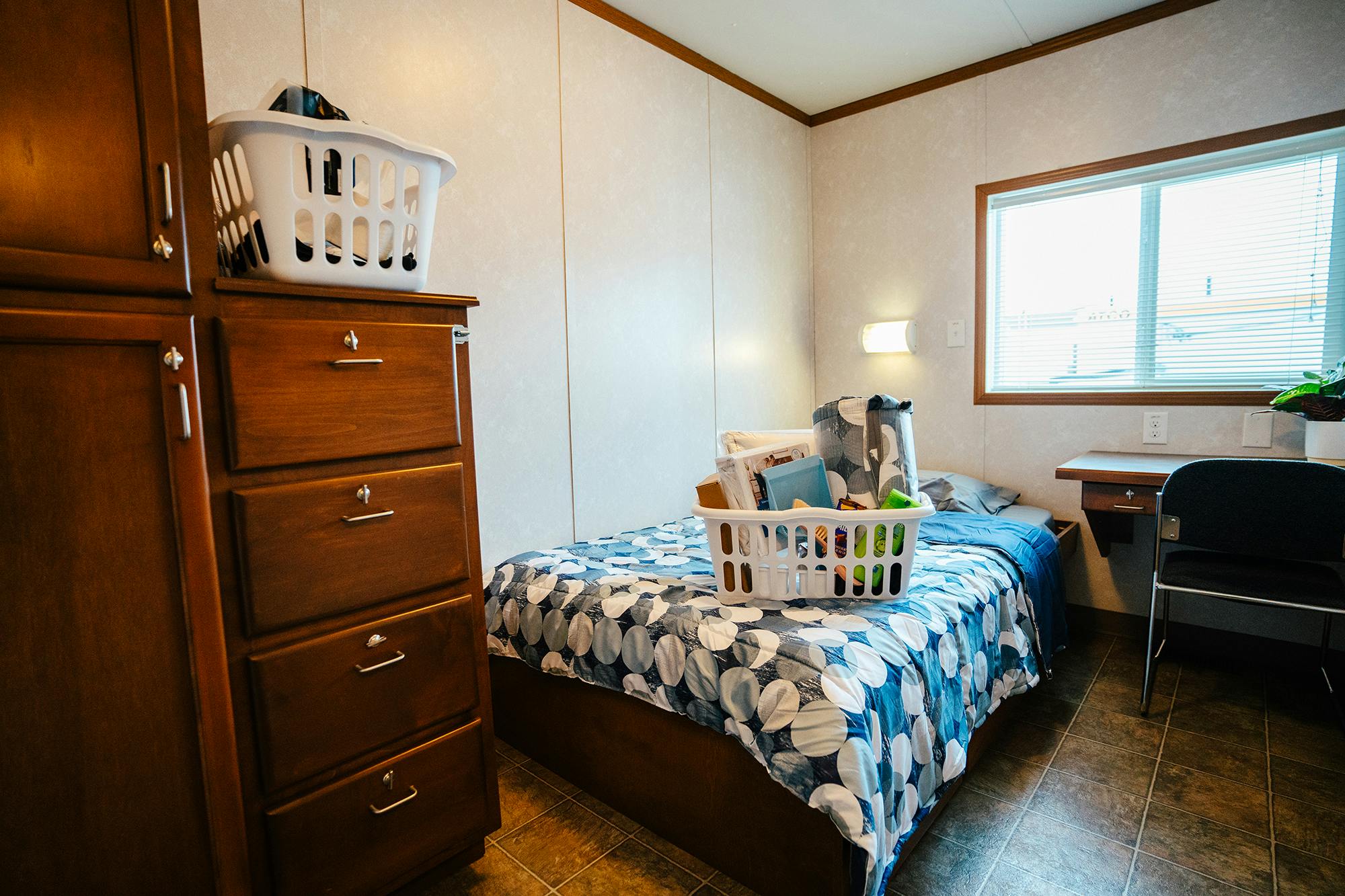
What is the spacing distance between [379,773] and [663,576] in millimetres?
837

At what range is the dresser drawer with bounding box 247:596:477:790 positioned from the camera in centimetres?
116

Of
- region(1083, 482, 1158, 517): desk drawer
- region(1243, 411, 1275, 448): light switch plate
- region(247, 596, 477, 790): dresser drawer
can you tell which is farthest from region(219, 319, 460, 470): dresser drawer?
region(1243, 411, 1275, 448): light switch plate

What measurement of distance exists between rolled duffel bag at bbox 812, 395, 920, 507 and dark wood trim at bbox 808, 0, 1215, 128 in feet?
6.83

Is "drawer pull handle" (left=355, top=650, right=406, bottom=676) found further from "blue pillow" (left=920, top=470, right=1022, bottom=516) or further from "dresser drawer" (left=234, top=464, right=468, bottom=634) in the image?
"blue pillow" (left=920, top=470, right=1022, bottom=516)

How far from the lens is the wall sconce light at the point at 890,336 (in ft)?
10.8

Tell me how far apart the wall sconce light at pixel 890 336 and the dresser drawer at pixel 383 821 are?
265 centimetres

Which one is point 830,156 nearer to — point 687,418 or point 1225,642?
point 687,418

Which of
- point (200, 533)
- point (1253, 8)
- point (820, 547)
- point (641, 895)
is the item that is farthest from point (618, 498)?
point (1253, 8)

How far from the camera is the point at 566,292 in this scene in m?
2.45

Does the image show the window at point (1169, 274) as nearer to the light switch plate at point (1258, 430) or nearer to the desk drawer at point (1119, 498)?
the light switch plate at point (1258, 430)

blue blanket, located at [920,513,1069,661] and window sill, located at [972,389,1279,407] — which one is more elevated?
window sill, located at [972,389,1279,407]

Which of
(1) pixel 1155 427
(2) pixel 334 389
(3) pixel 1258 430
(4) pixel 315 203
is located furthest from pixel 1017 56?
(2) pixel 334 389

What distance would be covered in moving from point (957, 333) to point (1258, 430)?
1184mm

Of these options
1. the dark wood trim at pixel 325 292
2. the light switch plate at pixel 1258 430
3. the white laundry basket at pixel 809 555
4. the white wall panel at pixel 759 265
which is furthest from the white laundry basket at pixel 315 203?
the light switch plate at pixel 1258 430
